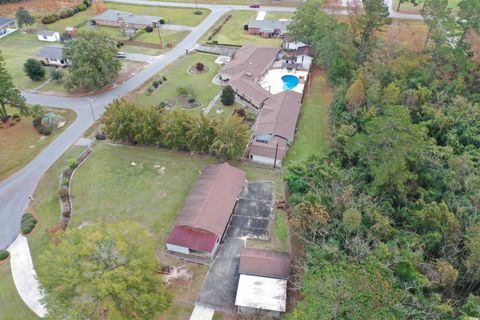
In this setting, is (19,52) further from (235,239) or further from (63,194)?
(235,239)

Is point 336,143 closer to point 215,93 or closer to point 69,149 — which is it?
point 215,93

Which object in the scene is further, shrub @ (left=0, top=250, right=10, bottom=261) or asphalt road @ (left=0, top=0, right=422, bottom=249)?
asphalt road @ (left=0, top=0, right=422, bottom=249)

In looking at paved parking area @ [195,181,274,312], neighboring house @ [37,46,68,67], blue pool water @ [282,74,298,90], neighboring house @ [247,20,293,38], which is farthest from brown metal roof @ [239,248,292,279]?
neighboring house @ [247,20,293,38]

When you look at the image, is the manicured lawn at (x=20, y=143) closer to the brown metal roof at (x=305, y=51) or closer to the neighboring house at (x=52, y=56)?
the neighboring house at (x=52, y=56)

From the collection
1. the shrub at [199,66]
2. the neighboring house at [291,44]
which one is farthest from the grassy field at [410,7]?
the shrub at [199,66]

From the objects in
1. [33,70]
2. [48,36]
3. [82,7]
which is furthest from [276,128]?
[82,7]

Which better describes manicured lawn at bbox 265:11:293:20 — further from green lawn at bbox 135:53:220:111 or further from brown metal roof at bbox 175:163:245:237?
brown metal roof at bbox 175:163:245:237

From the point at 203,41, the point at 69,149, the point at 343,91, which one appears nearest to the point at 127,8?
the point at 203,41
